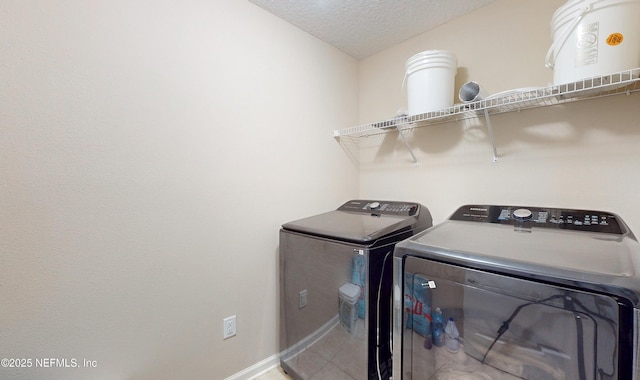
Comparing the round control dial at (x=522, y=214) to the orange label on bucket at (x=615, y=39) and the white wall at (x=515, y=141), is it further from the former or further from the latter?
the orange label on bucket at (x=615, y=39)

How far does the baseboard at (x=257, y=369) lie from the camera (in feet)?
5.01

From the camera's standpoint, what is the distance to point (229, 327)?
4.89 feet

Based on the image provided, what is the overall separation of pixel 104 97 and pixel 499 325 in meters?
1.71

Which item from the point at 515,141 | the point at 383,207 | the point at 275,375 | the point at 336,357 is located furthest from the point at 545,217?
the point at 275,375

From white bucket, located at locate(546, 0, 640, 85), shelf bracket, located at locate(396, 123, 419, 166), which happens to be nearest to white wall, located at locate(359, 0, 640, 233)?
shelf bracket, located at locate(396, 123, 419, 166)

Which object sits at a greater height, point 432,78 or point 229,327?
point 432,78

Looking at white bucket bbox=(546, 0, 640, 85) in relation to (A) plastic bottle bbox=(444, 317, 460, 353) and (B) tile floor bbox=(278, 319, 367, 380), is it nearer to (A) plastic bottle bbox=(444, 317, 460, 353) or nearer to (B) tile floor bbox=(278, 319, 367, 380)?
(A) plastic bottle bbox=(444, 317, 460, 353)

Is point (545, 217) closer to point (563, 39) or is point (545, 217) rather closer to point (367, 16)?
point (563, 39)

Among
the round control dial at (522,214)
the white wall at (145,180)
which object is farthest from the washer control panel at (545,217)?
the white wall at (145,180)

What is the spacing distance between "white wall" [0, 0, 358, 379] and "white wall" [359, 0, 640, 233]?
858 millimetres

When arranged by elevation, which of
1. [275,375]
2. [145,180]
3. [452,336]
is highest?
[145,180]

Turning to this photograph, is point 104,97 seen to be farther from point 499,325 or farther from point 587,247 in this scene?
point 587,247

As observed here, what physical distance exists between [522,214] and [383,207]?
762 mm

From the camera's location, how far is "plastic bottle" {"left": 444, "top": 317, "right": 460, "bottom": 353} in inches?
35.7
